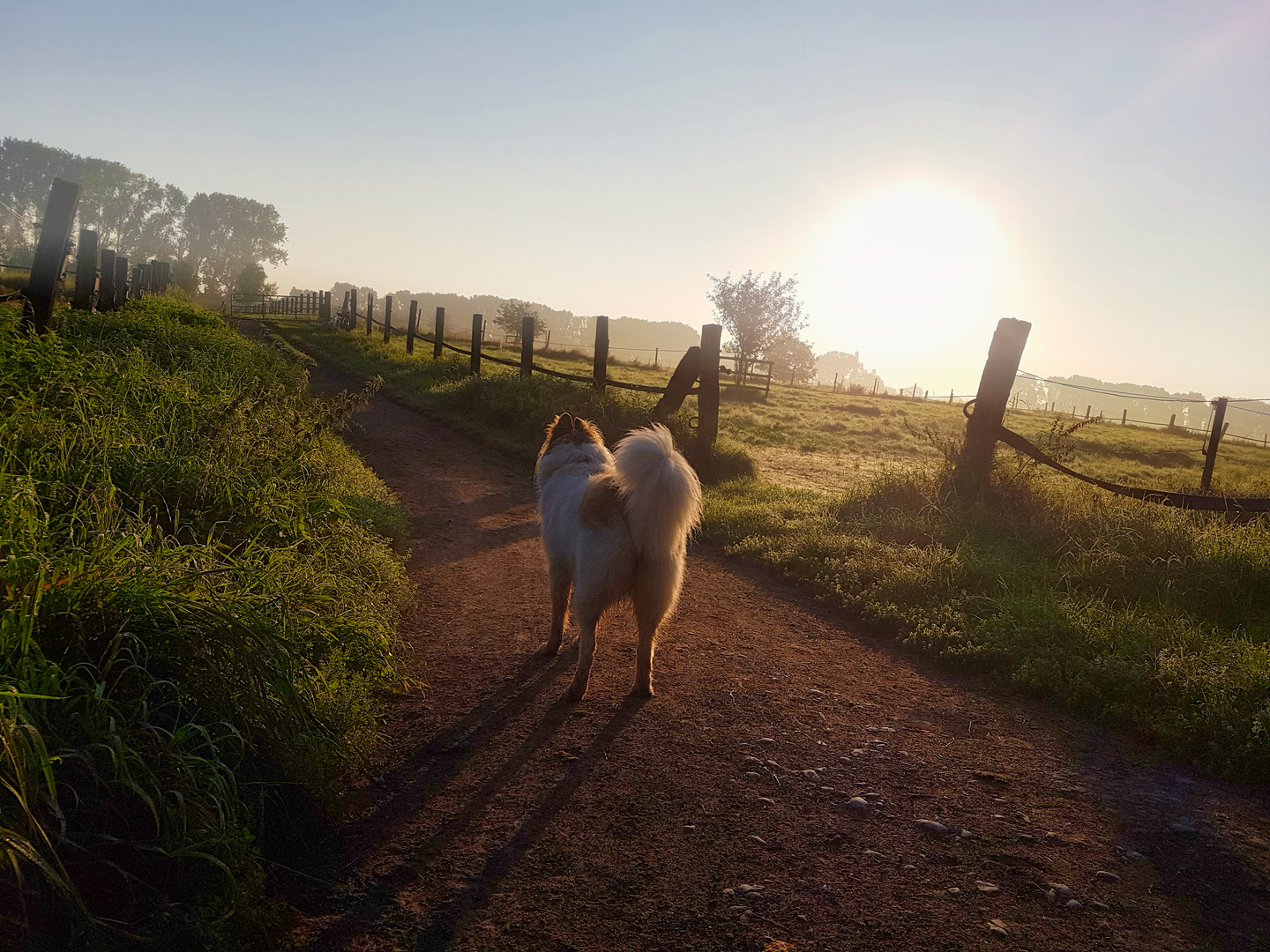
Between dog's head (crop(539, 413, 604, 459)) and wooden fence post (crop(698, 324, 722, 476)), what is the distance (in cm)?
496

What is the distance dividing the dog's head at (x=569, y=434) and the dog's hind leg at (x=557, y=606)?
969 millimetres

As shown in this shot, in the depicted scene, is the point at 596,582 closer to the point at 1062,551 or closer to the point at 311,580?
the point at 311,580

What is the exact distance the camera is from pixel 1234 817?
10.3ft

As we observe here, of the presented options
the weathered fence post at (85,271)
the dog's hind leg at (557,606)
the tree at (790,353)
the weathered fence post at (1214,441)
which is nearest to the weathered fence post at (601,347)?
the weathered fence post at (85,271)

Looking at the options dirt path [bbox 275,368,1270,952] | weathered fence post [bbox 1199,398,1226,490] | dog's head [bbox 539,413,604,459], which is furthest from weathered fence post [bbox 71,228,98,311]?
weathered fence post [bbox 1199,398,1226,490]

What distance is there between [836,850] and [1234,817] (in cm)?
184

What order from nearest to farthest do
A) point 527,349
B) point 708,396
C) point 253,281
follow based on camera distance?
1. point 708,396
2. point 527,349
3. point 253,281

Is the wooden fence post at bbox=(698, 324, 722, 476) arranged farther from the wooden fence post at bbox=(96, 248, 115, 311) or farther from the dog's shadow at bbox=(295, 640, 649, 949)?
the wooden fence post at bbox=(96, 248, 115, 311)

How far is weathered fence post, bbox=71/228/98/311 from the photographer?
1066 cm

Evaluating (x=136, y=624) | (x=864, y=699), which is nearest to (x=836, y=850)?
(x=864, y=699)

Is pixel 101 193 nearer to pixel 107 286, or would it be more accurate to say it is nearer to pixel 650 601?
pixel 107 286

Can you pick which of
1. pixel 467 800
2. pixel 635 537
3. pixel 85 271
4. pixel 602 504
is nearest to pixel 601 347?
pixel 85 271

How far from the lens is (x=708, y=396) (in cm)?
1011

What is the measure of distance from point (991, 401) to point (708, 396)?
3.62m
